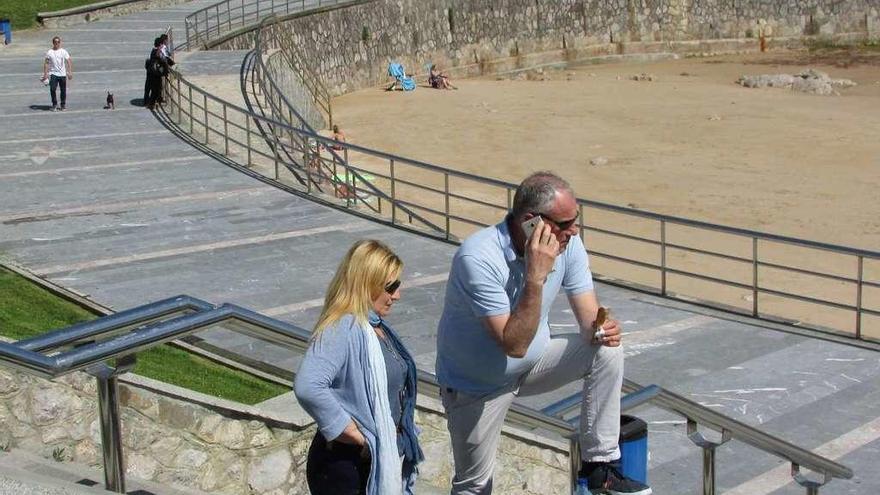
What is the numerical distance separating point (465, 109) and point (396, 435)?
31453mm

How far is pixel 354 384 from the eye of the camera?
482 cm

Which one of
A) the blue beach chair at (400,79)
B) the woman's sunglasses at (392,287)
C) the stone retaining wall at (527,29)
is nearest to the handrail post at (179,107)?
the stone retaining wall at (527,29)

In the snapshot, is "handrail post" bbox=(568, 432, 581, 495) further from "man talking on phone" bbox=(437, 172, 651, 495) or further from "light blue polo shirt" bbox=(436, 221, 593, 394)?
"light blue polo shirt" bbox=(436, 221, 593, 394)

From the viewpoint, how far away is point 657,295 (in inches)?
530

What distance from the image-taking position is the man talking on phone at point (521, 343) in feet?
A: 16.9

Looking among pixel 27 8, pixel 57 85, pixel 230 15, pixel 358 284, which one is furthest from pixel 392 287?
pixel 27 8

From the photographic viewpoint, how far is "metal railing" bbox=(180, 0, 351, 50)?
3196 cm

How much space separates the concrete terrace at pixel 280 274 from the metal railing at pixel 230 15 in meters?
8.79

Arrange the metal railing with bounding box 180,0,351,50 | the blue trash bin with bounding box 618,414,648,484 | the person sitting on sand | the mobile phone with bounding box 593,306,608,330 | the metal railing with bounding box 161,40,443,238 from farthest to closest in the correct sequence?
the person sitting on sand
the metal railing with bounding box 180,0,351,50
the metal railing with bounding box 161,40,443,238
the blue trash bin with bounding box 618,414,648,484
the mobile phone with bounding box 593,306,608,330

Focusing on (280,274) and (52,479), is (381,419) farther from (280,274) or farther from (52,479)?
(280,274)

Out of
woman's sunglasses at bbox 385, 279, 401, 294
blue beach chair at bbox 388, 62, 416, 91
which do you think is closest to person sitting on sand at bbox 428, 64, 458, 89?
blue beach chair at bbox 388, 62, 416, 91

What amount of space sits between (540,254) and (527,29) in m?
42.1

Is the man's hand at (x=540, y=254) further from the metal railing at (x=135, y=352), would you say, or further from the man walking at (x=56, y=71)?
the man walking at (x=56, y=71)

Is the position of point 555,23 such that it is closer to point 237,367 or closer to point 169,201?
point 169,201
